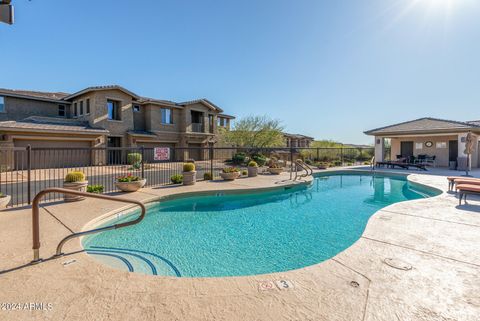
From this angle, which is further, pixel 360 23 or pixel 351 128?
pixel 351 128

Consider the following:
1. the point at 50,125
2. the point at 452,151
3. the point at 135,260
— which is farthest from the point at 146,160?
the point at 452,151

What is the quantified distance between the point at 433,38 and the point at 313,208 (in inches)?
405

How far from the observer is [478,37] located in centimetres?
1054

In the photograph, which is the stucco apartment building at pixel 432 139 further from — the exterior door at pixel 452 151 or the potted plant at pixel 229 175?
the potted plant at pixel 229 175

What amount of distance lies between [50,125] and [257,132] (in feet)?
57.7

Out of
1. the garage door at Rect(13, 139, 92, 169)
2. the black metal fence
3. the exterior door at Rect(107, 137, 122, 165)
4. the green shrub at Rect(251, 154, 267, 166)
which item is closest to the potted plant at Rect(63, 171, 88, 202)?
the black metal fence

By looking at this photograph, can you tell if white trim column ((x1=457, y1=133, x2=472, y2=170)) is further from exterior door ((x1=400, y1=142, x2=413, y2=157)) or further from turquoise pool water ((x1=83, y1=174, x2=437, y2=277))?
turquoise pool water ((x1=83, y1=174, x2=437, y2=277))

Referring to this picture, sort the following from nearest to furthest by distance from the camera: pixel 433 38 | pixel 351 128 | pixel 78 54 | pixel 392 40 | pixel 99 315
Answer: pixel 99 315, pixel 433 38, pixel 392 40, pixel 78 54, pixel 351 128

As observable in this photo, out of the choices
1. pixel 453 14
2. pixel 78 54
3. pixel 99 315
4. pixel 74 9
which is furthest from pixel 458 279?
pixel 78 54

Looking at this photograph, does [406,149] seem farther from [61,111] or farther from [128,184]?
[61,111]

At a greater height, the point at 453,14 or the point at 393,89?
the point at 453,14

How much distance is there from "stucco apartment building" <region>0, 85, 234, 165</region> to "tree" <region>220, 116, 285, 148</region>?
491 cm

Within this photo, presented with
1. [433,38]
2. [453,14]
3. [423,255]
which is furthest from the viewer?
[433,38]

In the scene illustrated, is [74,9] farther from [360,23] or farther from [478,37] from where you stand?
[478,37]
